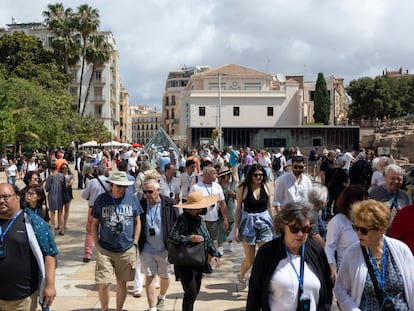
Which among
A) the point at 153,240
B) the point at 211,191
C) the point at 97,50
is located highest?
the point at 97,50

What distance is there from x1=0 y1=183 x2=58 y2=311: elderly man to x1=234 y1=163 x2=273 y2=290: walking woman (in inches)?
115

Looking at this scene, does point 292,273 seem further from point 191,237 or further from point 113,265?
point 113,265

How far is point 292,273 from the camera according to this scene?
3.11m

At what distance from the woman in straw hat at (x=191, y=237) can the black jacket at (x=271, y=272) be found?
65.0 inches

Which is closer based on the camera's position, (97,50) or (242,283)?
(242,283)

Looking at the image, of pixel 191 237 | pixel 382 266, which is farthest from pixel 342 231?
pixel 191 237

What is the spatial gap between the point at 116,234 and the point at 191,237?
85cm

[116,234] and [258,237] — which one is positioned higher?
Result: [116,234]

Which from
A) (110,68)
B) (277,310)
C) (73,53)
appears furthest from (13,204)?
(110,68)

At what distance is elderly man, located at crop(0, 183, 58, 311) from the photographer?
11.7 ft

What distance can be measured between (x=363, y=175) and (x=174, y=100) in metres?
97.2

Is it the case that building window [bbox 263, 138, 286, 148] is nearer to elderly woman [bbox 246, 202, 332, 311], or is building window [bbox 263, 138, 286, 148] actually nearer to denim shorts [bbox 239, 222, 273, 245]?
denim shorts [bbox 239, 222, 273, 245]

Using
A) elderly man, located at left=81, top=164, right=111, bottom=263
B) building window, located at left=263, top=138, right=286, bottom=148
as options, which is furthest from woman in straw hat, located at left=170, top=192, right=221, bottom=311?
building window, located at left=263, top=138, right=286, bottom=148

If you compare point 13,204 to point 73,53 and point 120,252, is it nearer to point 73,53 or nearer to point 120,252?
point 120,252
